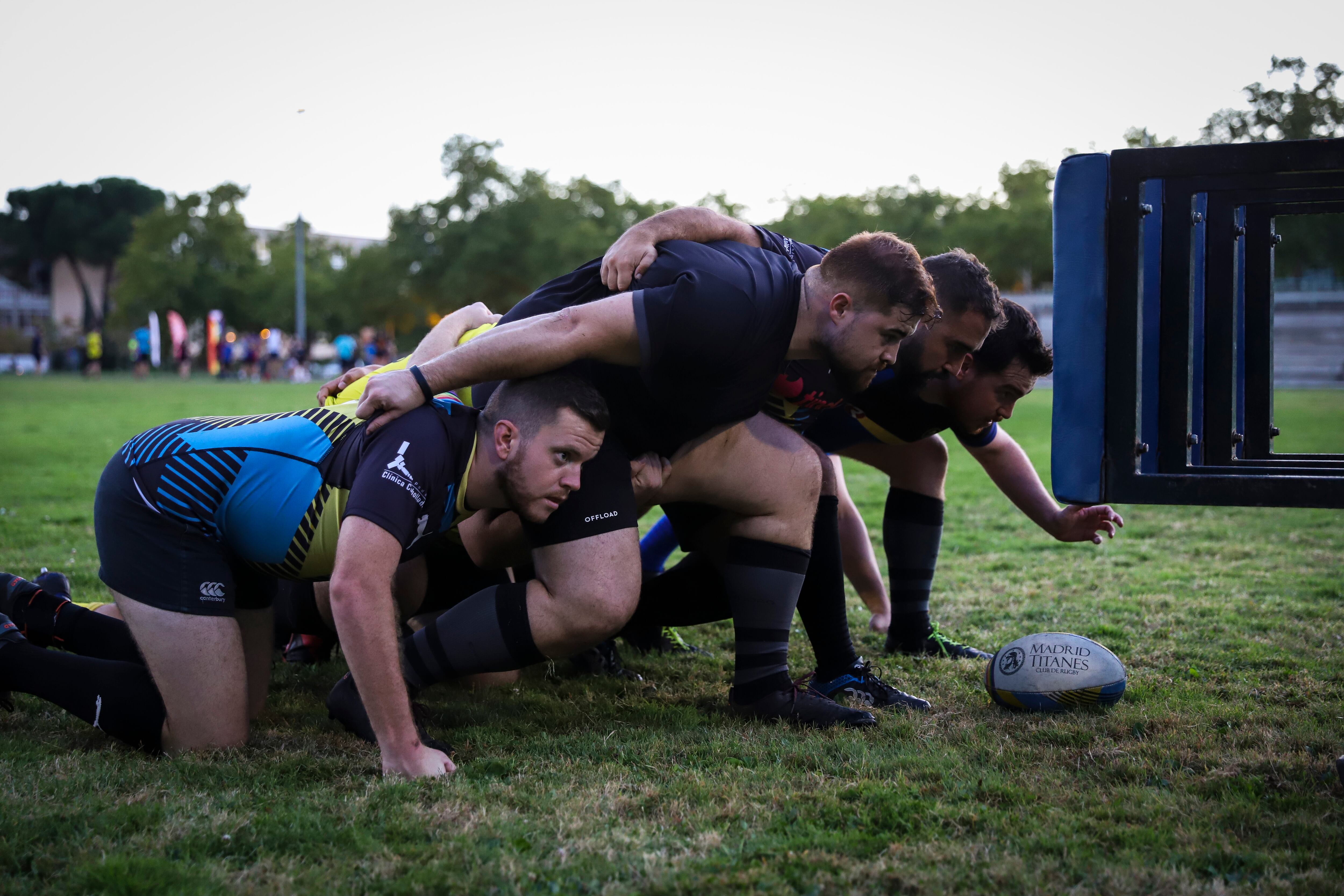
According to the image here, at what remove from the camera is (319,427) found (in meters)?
3.19

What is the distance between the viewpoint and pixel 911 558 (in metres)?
4.55

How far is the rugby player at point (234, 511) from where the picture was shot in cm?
305

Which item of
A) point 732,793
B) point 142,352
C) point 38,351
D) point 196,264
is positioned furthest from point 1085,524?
point 196,264

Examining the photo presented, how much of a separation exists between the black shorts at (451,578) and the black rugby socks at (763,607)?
0.99 metres

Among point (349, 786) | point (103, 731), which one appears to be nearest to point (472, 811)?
point (349, 786)

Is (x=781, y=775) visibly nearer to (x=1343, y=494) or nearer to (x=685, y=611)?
(x=685, y=611)

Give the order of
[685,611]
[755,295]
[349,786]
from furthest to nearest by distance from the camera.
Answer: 1. [685,611]
2. [755,295]
3. [349,786]

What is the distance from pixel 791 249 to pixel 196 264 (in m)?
64.6

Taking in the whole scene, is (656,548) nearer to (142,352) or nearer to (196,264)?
(142,352)

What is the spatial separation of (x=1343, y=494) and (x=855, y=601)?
3.05 m

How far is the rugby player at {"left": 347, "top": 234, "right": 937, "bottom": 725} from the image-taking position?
3070 mm

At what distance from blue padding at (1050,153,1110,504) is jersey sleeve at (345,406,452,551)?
171cm

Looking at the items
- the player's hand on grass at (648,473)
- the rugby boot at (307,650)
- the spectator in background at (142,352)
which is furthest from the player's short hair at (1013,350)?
the spectator in background at (142,352)

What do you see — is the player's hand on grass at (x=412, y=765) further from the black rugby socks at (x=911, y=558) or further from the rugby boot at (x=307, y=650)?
the black rugby socks at (x=911, y=558)
